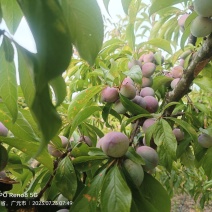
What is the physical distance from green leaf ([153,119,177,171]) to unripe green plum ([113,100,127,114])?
0.35 feet

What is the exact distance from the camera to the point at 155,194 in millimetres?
727

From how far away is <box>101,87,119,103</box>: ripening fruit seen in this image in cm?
84

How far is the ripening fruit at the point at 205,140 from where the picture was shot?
0.89 metres

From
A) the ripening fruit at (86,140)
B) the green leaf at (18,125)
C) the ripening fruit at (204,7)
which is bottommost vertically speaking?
Answer: the ripening fruit at (86,140)

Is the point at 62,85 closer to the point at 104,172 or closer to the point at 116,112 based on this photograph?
the point at 104,172

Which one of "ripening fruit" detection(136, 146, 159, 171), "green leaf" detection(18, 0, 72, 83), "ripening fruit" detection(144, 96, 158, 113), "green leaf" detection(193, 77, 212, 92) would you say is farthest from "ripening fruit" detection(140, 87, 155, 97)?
"green leaf" detection(18, 0, 72, 83)

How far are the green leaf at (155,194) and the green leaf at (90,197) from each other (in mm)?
111

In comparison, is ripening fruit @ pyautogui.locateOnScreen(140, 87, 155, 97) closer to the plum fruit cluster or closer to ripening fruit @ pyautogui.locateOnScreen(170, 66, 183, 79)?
ripening fruit @ pyautogui.locateOnScreen(170, 66, 183, 79)

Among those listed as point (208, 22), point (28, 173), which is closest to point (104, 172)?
point (28, 173)

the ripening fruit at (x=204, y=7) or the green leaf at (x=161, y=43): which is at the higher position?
the ripening fruit at (x=204, y=7)

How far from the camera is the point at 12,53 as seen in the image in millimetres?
342

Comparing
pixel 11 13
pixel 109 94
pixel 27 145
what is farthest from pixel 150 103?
pixel 11 13

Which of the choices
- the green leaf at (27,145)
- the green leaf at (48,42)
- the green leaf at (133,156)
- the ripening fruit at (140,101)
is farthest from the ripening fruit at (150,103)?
the green leaf at (48,42)

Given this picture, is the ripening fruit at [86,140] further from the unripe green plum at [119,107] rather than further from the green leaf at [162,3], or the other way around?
the green leaf at [162,3]
